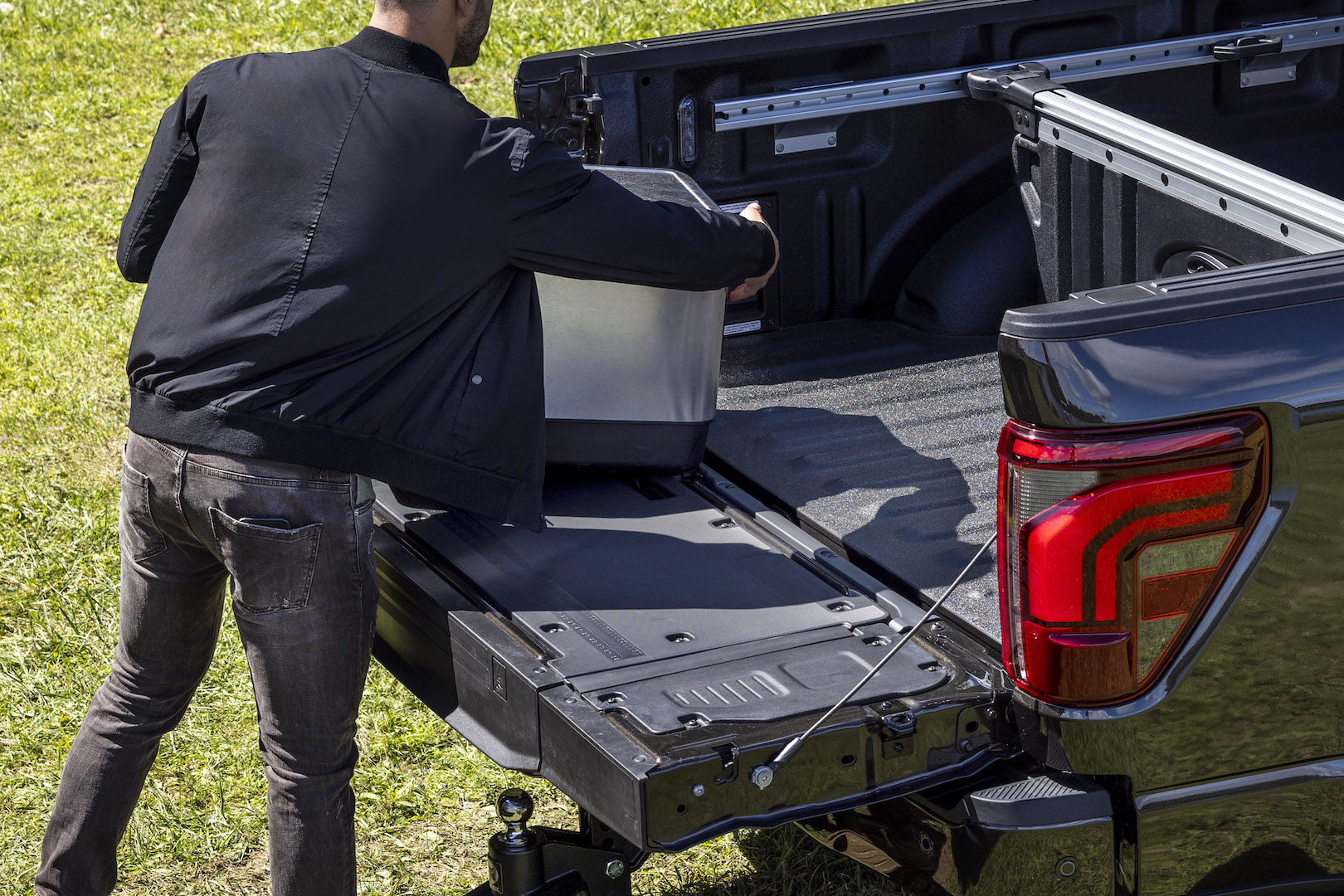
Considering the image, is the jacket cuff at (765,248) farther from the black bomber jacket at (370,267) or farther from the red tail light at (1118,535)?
the red tail light at (1118,535)

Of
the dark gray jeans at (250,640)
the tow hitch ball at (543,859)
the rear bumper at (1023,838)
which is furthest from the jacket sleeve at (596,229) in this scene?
the rear bumper at (1023,838)

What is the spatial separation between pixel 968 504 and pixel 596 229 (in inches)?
36.3

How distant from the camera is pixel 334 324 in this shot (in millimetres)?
2334

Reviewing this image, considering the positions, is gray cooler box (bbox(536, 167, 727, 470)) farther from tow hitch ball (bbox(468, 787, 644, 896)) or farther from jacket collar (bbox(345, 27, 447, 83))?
tow hitch ball (bbox(468, 787, 644, 896))

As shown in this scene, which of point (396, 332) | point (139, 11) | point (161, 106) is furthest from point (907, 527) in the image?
point (139, 11)

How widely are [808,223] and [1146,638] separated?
1.91 metres

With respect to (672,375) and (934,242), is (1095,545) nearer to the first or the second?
(672,375)

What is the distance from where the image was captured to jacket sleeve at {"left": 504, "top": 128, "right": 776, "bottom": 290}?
2.39 m

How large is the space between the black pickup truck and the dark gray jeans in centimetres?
20

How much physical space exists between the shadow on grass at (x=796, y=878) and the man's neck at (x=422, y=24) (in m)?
1.76

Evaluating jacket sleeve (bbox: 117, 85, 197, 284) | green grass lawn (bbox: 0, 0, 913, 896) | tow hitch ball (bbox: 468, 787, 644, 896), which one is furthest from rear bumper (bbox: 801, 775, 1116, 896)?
jacket sleeve (bbox: 117, 85, 197, 284)

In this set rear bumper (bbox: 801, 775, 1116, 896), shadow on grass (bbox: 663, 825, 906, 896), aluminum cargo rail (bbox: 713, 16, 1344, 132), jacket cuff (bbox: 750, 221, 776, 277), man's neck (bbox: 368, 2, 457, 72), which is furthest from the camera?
aluminum cargo rail (bbox: 713, 16, 1344, 132)

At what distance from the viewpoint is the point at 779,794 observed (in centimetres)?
212

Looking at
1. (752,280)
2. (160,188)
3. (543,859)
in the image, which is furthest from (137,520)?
(752,280)
